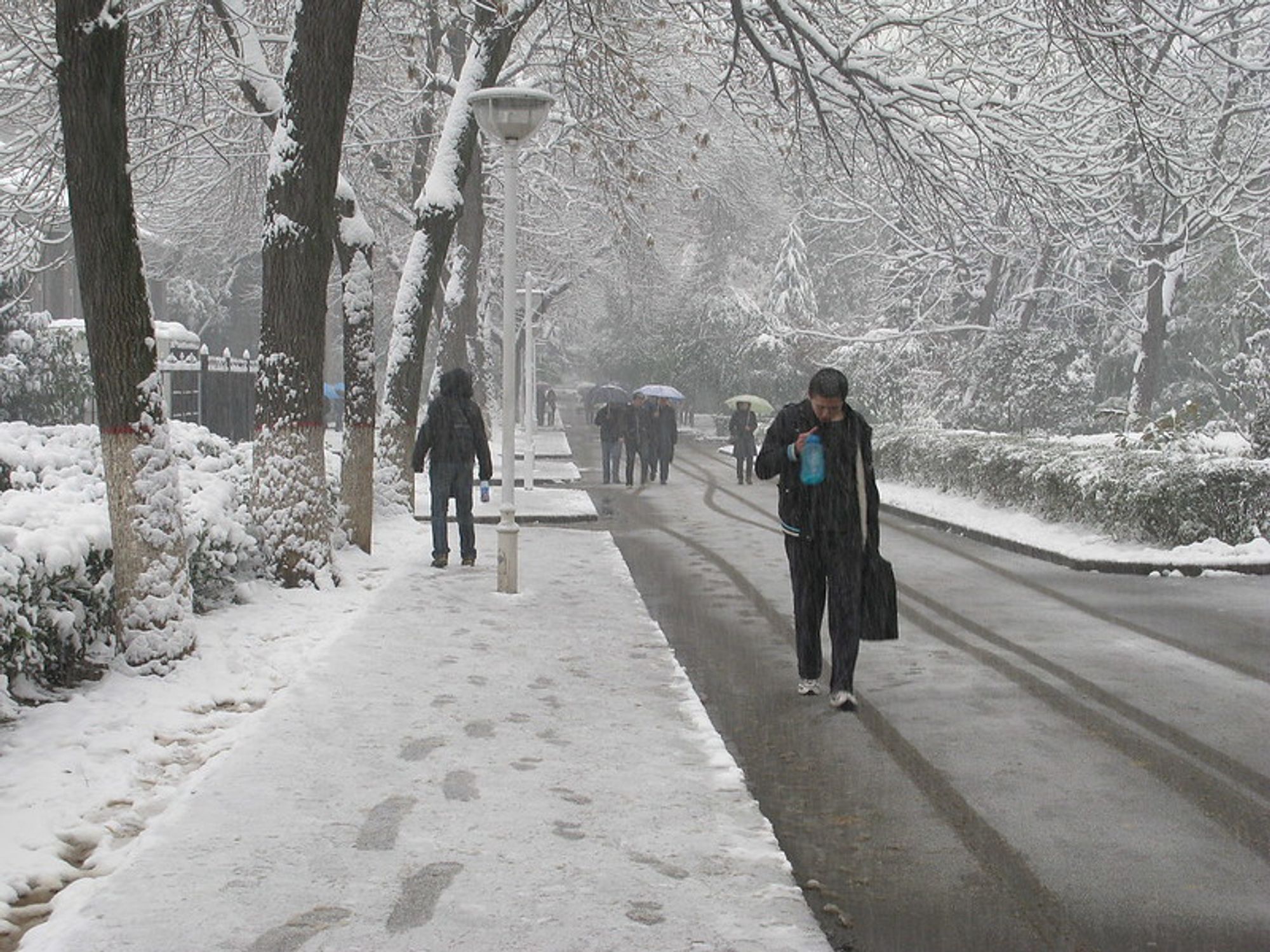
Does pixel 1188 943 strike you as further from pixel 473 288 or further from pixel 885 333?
pixel 885 333

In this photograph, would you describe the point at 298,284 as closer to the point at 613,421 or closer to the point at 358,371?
the point at 358,371

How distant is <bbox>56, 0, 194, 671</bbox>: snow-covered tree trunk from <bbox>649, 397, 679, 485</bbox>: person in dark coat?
73.0ft

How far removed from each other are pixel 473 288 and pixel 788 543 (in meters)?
25.2

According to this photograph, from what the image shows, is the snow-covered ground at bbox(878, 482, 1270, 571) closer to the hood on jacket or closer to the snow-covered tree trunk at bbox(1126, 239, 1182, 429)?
the hood on jacket

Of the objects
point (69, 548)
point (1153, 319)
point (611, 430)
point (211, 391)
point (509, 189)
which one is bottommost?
point (611, 430)

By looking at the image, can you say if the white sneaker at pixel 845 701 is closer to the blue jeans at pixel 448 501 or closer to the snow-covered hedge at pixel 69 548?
the snow-covered hedge at pixel 69 548

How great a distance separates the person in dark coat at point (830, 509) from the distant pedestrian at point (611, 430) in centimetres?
2077

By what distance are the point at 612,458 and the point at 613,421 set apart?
119cm

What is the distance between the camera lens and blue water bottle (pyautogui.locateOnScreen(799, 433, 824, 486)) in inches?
301

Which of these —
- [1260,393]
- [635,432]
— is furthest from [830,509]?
[635,432]

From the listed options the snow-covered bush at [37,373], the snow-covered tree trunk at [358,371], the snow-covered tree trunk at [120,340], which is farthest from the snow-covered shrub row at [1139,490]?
the snow-covered bush at [37,373]

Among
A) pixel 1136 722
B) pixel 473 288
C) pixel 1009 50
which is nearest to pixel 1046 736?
pixel 1136 722

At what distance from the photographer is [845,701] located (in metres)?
7.96

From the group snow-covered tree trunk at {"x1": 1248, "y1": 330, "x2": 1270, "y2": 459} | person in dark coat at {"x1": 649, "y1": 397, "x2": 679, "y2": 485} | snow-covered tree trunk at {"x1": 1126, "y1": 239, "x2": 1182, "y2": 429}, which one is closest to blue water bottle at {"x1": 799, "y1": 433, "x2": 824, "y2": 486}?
snow-covered tree trunk at {"x1": 1248, "y1": 330, "x2": 1270, "y2": 459}
